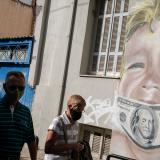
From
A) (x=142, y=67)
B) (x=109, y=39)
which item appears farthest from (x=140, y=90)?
(x=109, y=39)

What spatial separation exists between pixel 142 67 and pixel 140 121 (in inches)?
43.0

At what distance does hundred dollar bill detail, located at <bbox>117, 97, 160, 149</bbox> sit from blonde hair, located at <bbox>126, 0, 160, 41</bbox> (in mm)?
1485

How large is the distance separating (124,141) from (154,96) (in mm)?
1246

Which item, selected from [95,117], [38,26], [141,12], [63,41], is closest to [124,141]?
[95,117]

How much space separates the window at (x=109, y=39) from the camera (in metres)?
11.0

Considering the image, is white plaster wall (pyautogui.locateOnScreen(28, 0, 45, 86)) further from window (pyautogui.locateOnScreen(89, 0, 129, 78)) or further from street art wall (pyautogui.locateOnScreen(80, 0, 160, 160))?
street art wall (pyautogui.locateOnScreen(80, 0, 160, 160))

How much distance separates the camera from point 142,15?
9898mm

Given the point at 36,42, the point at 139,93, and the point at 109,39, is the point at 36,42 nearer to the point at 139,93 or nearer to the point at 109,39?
the point at 109,39

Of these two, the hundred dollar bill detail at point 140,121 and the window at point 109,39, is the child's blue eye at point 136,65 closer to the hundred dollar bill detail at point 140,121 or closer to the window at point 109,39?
the hundred dollar bill detail at point 140,121

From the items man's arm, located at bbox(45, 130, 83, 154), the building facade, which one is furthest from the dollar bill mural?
man's arm, located at bbox(45, 130, 83, 154)

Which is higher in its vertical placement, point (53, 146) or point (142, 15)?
point (142, 15)

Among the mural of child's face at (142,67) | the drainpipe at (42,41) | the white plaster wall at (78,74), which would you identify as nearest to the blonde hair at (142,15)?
the mural of child's face at (142,67)

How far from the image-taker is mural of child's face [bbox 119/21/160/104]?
9.38 metres

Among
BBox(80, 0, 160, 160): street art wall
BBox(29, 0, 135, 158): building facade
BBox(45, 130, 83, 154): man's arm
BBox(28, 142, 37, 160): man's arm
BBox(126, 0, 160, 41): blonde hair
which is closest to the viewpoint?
BBox(45, 130, 83, 154): man's arm
